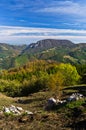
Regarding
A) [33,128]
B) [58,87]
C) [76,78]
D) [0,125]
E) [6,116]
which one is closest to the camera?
[33,128]

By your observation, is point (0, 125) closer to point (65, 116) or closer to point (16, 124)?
point (16, 124)

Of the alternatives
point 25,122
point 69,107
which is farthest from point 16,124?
point 69,107

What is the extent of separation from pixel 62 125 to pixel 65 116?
91.7 inches

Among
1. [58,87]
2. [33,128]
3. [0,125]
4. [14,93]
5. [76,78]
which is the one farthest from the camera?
[76,78]

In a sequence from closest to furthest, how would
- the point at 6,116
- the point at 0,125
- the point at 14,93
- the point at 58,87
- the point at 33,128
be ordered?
1. the point at 33,128
2. the point at 0,125
3. the point at 6,116
4. the point at 58,87
5. the point at 14,93

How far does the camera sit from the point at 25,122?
2270 cm

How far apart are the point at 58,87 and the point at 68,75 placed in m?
46.0

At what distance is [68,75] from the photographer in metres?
126

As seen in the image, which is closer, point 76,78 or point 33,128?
point 33,128

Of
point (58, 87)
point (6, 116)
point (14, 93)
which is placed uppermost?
point (6, 116)

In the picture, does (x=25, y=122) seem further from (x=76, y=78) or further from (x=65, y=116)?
(x=76, y=78)

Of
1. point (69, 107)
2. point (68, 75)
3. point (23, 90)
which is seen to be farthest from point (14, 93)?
point (69, 107)

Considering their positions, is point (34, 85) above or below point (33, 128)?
below

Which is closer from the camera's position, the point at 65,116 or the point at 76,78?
the point at 65,116
